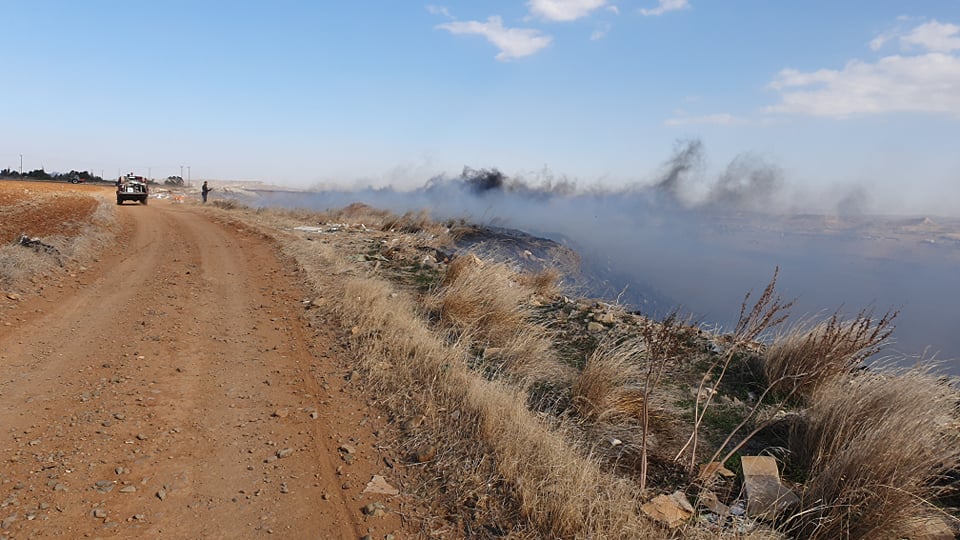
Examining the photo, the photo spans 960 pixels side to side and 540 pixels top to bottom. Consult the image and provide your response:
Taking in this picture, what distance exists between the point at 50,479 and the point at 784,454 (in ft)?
18.5

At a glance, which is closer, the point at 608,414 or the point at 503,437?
the point at 503,437

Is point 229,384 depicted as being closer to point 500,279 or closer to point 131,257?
point 500,279

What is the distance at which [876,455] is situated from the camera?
3771mm

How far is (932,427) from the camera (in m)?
4.41

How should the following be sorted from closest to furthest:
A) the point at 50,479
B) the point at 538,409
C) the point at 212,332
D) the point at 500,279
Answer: the point at 50,479 < the point at 538,409 < the point at 212,332 < the point at 500,279

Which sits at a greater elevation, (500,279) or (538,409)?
(500,279)

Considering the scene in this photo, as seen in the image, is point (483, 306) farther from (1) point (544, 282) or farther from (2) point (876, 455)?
(2) point (876, 455)

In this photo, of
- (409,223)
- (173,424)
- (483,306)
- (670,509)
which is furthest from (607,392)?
(409,223)

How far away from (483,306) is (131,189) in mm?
30258

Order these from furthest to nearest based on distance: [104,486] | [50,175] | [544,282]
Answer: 1. [50,175]
2. [544,282]
3. [104,486]

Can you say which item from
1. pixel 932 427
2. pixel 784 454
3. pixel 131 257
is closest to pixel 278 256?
pixel 131 257

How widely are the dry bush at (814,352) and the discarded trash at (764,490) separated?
5.95 ft

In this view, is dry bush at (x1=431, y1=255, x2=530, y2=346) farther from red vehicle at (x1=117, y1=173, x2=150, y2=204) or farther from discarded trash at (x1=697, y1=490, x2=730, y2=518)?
red vehicle at (x1=117, y1=173, x2=150, y2=204)

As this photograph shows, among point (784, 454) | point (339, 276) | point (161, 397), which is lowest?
point (784, 454)
